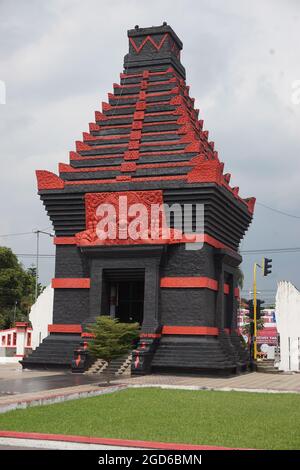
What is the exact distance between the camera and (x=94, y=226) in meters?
31.5

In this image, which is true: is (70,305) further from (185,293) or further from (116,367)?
(185,293)

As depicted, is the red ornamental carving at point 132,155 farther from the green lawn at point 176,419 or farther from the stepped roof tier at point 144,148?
the green lawn at point 176,419

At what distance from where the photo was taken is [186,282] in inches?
1188

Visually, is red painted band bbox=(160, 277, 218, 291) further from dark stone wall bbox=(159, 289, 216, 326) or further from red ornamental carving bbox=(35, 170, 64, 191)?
red ornamental carving bbox=(35, 170, 64, 191)

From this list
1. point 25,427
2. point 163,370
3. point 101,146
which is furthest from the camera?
point 101,146

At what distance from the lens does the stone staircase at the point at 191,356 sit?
28.5 meters

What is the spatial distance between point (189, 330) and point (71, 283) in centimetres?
662

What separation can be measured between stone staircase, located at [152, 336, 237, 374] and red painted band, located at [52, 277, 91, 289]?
16.3 feet

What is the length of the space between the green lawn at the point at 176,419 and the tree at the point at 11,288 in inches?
1915

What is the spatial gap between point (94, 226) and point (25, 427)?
19.3 metres

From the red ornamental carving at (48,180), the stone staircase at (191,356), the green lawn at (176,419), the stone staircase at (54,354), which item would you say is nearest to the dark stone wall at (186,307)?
the stone staircase at (191,356)
